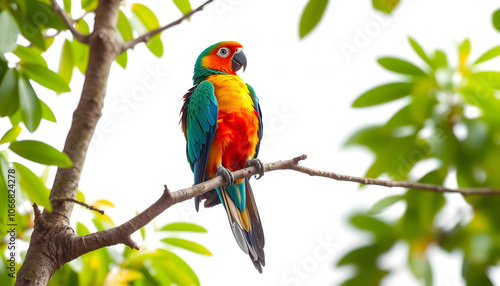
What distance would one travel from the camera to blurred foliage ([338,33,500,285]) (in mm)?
707

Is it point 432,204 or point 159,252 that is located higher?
point 159,252

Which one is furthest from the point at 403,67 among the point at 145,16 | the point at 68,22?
the point at 145,16

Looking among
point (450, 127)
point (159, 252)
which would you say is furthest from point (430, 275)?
point (159, 252)

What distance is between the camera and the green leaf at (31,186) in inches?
44.5

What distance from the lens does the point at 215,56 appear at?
7.88 ft

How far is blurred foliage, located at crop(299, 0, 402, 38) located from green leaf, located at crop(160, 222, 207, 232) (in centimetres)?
101

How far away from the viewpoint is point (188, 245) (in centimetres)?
175

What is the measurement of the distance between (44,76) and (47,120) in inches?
5.4

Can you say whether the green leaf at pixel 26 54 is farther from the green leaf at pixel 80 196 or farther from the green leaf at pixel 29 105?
the green leaf at pixel 80 196

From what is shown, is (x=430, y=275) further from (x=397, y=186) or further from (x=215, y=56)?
(x=215, y=56)

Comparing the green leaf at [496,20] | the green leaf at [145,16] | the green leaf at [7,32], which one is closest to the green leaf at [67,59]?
the green leaf at [145,16]

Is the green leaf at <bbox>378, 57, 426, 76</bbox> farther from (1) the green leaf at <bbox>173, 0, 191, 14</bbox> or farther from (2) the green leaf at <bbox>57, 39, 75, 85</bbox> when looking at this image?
(2) the green leaf at <bbox>57, 39, 75, 85</bbox>

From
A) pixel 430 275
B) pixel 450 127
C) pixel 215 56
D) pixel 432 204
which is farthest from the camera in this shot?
pixel 215 56

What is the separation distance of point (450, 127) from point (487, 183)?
Result: 0.98 ft
